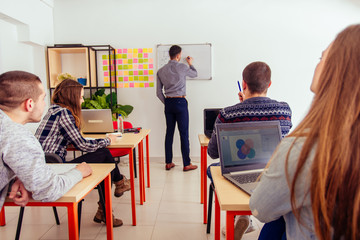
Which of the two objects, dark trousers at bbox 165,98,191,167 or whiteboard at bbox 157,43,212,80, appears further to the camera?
whiteboard at bbox 157,43,212,80

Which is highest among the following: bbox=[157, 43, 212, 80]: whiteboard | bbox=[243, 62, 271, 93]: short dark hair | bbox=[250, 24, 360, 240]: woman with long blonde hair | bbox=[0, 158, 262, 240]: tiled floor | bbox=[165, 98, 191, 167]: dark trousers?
bbox=[157, 43, 212, 80]: whiteboard

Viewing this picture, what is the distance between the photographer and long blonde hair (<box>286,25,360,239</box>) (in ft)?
1.94

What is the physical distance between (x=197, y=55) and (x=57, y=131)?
2.82 meters

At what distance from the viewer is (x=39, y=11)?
3928 millimetres

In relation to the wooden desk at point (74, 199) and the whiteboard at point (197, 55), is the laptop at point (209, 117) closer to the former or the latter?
the wooden desk at point (74, 199)

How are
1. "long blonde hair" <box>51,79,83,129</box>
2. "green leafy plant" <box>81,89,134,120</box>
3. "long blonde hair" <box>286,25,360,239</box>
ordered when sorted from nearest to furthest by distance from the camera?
1. "long blonde hair" <box>286,25,360,239</box>
2. "long blonde hair" <box>51,79,83,129</box>
3. "green leafy plant" <box>81,89,134,120</box>

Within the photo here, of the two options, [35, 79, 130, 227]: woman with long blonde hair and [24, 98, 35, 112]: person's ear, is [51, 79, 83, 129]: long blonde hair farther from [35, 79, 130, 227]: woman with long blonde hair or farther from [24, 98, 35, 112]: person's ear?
[24, 98, 35, 112]: person's ear

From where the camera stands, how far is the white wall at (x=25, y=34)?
3.36m

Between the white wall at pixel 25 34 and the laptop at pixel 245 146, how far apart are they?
3.25m

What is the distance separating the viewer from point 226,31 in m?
4.20

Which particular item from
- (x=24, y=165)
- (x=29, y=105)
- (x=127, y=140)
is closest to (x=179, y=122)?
(x=127, y=140)

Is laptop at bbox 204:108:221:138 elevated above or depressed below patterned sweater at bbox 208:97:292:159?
below

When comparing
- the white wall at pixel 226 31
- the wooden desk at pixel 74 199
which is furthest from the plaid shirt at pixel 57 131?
the white wall at pixel 226 31

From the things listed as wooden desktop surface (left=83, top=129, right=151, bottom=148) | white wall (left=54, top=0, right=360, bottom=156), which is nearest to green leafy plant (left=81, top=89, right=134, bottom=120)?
white wall (left=54, top=0, right=360, bottom=156)
